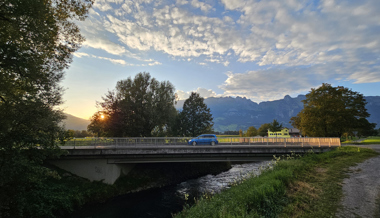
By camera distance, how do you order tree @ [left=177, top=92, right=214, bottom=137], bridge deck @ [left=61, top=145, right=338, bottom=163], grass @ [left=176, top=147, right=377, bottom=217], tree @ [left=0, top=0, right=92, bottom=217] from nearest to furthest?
grass @ [left=176, top=147, right=377, bottom=217] → tree @ [left=0, top=0, right=92, bottom=217] → bridge deck @ [left=61, top=145, right=338, bottom=163] → tree @ [left=177, top=92, right=214, bottom=137]

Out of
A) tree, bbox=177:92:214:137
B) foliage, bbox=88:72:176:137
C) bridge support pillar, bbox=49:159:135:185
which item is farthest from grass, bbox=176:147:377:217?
tree, bbox=177:92:214:137

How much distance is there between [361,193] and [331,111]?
27.3m

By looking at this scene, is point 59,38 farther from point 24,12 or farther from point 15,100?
point 15,100

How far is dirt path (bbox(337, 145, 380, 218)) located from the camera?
679 centimetres

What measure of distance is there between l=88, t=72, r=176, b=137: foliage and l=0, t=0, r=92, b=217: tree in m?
21.9

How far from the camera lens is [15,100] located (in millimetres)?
11023

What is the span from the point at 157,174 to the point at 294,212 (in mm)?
21134

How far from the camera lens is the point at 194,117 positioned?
4519 centimetres

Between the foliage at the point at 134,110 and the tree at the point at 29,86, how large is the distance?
21925 mm

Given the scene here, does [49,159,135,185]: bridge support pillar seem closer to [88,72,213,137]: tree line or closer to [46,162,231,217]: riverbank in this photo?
[46,162,231,217]: riverbank

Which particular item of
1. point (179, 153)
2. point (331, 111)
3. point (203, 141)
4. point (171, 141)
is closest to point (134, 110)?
point (171, 141)

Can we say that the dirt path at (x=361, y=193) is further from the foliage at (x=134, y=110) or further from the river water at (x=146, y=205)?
the foliage at (x=134, y=110)

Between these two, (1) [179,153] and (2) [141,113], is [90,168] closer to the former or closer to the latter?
(1) [179,153]

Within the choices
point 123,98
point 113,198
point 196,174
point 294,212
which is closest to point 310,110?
point 196,174
